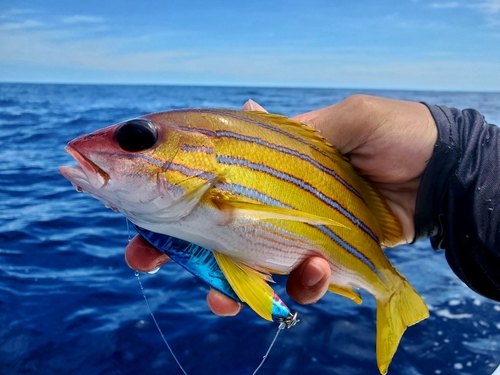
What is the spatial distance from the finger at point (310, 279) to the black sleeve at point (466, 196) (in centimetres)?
118

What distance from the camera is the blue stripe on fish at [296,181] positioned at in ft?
6.50

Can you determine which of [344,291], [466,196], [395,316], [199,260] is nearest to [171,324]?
[344,291]

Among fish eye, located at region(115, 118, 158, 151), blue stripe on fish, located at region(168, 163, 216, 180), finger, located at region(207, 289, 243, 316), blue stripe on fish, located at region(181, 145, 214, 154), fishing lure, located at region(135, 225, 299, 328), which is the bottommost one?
finger, located at region(207, 289, 243, 316)

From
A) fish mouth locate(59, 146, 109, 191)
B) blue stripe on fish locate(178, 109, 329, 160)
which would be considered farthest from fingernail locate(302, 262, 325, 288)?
fish mouth locate(59, 146, 109, 191)

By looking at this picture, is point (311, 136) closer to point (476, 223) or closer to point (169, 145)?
point (169, 145)

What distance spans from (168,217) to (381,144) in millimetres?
1870

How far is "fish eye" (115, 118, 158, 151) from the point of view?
1829 mm

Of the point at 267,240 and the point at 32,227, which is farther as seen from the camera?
the point at 32,227

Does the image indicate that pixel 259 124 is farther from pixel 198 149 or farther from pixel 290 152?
pixel 198 149

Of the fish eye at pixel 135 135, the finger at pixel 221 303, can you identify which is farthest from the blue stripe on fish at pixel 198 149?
the finger at pixel 221 303

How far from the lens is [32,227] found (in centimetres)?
766

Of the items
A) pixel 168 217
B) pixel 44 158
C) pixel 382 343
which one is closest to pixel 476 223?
pixel 382 343

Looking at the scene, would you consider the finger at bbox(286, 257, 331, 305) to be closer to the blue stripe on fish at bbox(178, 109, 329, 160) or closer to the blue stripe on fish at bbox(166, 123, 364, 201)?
the blue stripe on fish at bbox(166, 123, 364, 201)

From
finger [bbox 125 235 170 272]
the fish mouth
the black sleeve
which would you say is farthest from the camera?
the black sleeve
